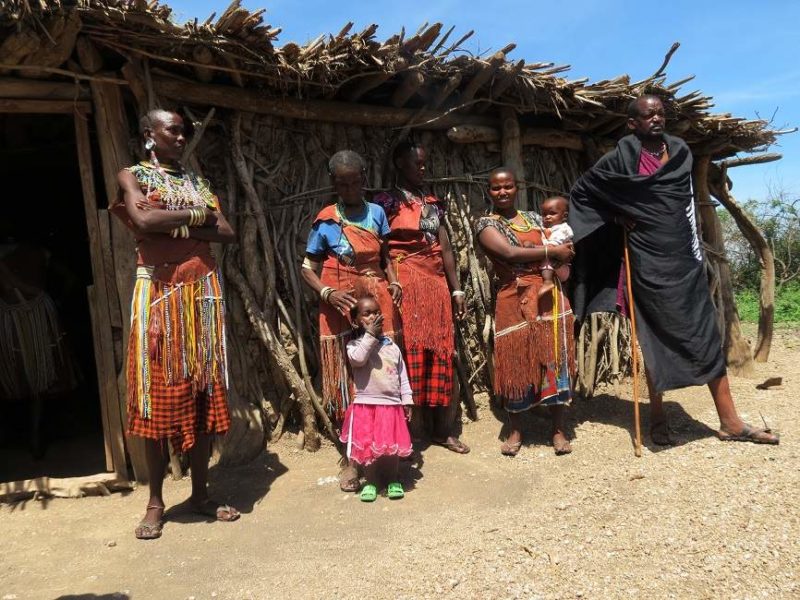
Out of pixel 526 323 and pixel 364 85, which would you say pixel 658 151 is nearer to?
pixel 526 323

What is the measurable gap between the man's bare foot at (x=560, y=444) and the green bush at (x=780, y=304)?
715cm

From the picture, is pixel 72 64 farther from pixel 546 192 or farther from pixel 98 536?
pixel 546 192

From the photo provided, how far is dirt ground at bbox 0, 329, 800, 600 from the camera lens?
2.47 metres

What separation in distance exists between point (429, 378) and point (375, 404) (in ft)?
2.17

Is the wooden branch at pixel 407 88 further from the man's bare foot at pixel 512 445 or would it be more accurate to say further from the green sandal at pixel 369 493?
the green sandal at pixel 369 493

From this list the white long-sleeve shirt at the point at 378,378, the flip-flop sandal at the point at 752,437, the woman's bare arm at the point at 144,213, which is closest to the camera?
the woman's bare arm at the point at 144,213

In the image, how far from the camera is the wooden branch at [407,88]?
4.04 metres

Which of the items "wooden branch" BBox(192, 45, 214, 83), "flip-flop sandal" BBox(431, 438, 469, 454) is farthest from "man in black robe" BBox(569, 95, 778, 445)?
"wooden branch" BBox(192, 45, 214, 83)

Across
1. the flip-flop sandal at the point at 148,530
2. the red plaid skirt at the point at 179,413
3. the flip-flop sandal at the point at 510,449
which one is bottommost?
the flip-flop sandal at the point at 510,449

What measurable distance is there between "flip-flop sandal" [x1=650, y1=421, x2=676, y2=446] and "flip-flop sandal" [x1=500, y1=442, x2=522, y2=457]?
0.84 meters

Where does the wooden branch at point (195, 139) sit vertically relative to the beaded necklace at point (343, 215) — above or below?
above

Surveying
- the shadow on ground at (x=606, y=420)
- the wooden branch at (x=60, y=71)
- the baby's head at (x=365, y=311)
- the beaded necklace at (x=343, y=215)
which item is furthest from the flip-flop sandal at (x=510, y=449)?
the wooden branch at (x=60, y=71)

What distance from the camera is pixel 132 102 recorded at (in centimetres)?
379

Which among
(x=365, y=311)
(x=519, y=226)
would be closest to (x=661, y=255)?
(x=519, y=226)
